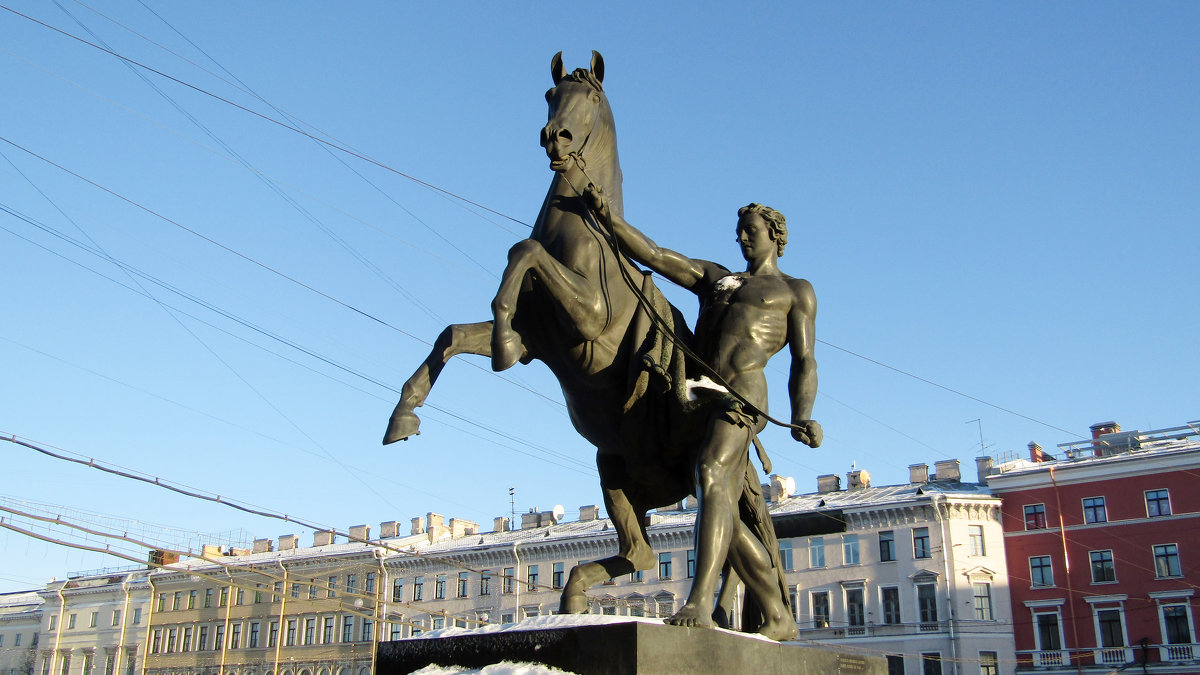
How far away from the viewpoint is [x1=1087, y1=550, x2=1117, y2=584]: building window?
46.1m

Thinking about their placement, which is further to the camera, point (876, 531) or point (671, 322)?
point (876, 531)

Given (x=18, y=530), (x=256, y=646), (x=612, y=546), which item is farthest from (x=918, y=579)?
(x=18, y=530)

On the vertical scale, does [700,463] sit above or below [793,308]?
below

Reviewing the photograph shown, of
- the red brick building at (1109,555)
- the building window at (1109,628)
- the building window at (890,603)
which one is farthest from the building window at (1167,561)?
the building window at (890,603)

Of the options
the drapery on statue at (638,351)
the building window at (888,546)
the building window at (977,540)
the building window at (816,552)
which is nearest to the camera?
the drapery on statue at (638,351)

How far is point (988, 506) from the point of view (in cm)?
4931

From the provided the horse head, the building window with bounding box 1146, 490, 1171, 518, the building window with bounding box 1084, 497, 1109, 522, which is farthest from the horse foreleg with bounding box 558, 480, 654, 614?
the building window with bounding box 1084, 497, 1109, 522

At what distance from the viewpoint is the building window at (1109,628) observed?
45062mm

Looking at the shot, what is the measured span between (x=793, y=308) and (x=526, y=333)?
1.45 metres

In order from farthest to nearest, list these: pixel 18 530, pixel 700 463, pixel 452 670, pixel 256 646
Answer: pixel 256 646 < pixel 18 530 < pixel 700 463 < pixel 452 670

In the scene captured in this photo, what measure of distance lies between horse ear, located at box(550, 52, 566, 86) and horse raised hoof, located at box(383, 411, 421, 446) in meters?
2.24

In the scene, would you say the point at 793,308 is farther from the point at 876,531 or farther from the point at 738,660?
the point at 876,531

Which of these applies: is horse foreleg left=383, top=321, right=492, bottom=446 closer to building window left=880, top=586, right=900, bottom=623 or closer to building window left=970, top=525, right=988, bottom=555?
building window left=880, top=586, right=900, bottom=623

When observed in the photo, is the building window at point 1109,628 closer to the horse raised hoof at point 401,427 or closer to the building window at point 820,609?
the building window at point 820,609
